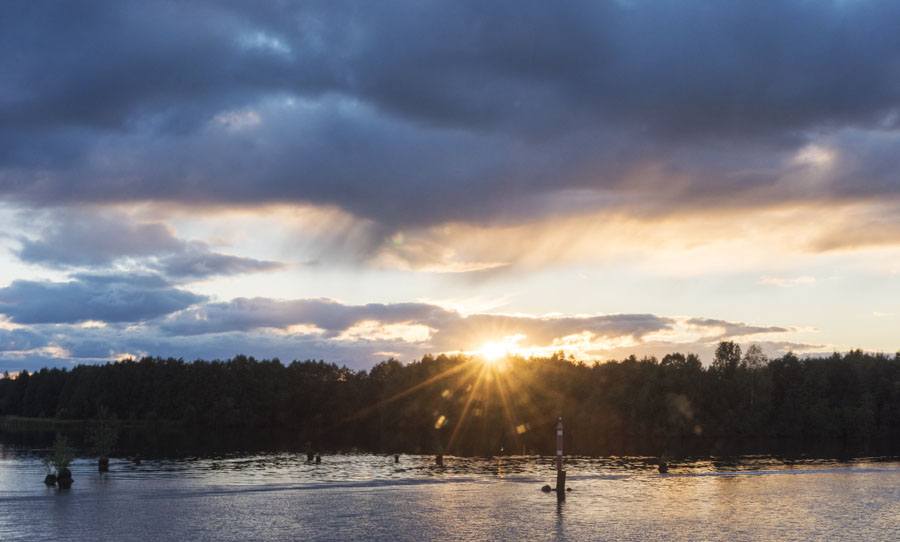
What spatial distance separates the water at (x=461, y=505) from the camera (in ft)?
104

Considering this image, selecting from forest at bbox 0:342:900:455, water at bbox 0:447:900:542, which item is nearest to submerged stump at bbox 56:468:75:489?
water at bbox 0:447:900:542

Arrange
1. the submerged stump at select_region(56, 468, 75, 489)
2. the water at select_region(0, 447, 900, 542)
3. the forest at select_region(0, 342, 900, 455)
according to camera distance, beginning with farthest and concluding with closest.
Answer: the forest at select_region(0, 342, 900, 455) → the submerged stump at select_region(56, 468, 75, 489) → the water at select_region(0, 447, 900, 542)

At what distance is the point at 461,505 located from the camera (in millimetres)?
40344

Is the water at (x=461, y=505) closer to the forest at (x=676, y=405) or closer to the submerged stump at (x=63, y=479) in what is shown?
the submerged stump at (x=63, y=479)

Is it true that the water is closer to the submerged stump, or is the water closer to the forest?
the submerged stump

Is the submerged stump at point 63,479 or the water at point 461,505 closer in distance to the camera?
the water at point 461,505

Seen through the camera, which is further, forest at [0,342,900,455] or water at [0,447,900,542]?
forest at [0,342,900,455]

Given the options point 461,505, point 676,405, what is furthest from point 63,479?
point 676,405

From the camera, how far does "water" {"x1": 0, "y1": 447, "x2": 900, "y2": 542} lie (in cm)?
3170

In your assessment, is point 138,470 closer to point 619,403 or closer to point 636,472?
point 636,472

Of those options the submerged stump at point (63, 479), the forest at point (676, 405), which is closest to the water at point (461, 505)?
the submerged stump at point (63, 479)

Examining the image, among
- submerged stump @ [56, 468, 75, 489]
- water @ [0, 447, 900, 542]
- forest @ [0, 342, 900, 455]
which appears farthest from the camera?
forest @ [0, 342, 900, 455]

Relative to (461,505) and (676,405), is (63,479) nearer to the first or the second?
(461,505)

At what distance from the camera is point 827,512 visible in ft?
123
